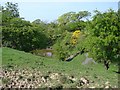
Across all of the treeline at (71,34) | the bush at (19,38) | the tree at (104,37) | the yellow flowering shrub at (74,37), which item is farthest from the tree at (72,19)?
the tree at (104,37)

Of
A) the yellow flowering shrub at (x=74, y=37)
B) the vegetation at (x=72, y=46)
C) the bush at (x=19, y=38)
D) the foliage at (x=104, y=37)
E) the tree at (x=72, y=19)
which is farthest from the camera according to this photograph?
the tree at (x=72, y=19)

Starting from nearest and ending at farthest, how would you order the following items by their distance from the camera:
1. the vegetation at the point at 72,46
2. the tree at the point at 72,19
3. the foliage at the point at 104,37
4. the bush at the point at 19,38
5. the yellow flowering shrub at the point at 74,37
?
the vegetation at the point at 72,46, the foliage at the point at 104,37, the bush at the point at 19,38, the yellow flowering shrub at the point at 74,37, the tree at the point at 72,19

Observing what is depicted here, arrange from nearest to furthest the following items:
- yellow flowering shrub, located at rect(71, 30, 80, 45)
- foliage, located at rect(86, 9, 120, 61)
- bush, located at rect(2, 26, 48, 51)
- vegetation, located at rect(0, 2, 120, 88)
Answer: vegetation, located at rect(0, 2, 120, 88)
foliage, located at rect(86, 9, 120, 61)
bush, located at rect(2, 26, 48, 51)
yellow flowering shrub, located at rect(71, 30, 80, 45)

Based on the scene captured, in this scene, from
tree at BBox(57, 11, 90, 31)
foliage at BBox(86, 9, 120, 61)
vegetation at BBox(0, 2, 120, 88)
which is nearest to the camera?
vegetation at BBox(0, 2, 120, 88)

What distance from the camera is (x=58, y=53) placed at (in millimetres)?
28500

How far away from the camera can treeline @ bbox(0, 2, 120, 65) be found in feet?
66.3

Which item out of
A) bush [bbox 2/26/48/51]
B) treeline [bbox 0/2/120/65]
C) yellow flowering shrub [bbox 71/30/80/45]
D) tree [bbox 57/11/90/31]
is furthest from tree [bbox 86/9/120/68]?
tree [bbox 57/11/90/31]

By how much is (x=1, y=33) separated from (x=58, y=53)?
798 cm

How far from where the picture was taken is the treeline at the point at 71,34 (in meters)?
20.2

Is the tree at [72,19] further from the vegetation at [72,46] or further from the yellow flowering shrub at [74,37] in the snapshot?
the yellow flowering shrub at [74,37]

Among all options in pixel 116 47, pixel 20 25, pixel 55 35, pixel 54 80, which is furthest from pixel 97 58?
pixel 55 35

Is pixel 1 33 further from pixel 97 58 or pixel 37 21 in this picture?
pixel 37 21

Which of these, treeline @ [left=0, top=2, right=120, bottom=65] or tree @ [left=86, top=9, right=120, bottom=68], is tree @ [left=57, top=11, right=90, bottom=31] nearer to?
treeline @ [left=0, top=2, right=120, bottom=65]

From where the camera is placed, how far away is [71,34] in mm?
38906
